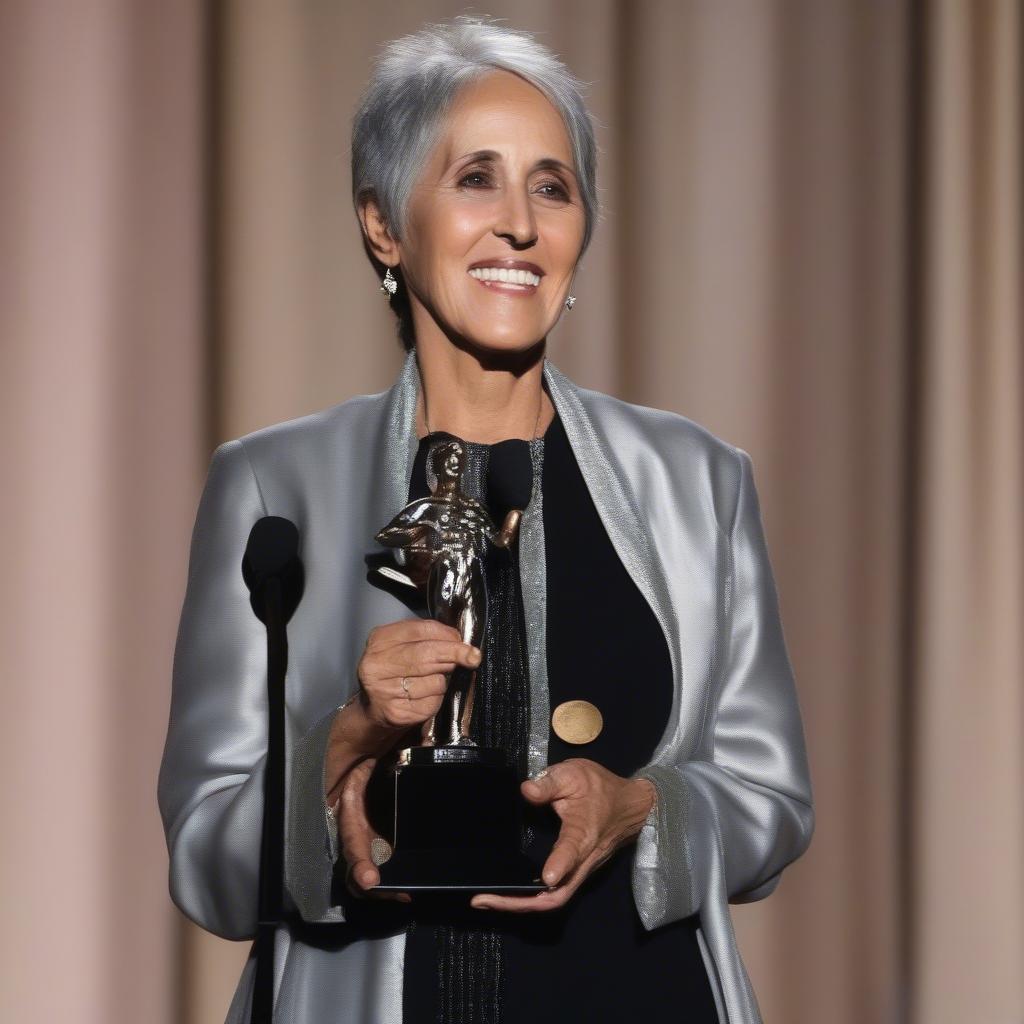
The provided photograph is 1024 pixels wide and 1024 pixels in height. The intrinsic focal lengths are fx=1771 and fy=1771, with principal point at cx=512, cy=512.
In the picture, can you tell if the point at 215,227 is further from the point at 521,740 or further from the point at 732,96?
the point at 521,740

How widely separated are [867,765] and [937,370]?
0.68m

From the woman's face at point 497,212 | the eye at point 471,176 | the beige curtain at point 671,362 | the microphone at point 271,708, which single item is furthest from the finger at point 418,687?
the beige curtain at point 671,362

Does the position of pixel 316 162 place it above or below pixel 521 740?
above

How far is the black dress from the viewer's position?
163 cm

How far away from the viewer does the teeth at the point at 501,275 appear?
1.76m

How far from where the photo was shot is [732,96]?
305 cm

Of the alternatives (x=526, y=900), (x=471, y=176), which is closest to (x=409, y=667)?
(x=526, y=900)

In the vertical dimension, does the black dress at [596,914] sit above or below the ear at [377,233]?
below

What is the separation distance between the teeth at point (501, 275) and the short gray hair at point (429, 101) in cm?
11

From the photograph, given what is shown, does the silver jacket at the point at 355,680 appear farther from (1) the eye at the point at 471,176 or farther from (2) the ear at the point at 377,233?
(1) the eye at the point at 471,176

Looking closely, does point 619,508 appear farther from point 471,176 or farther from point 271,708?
point 271,708

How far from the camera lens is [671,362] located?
2.99m

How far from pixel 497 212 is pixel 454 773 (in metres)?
0.58

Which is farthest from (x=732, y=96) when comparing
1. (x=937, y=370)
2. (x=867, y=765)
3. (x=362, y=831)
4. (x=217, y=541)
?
(x=362, y=831)
